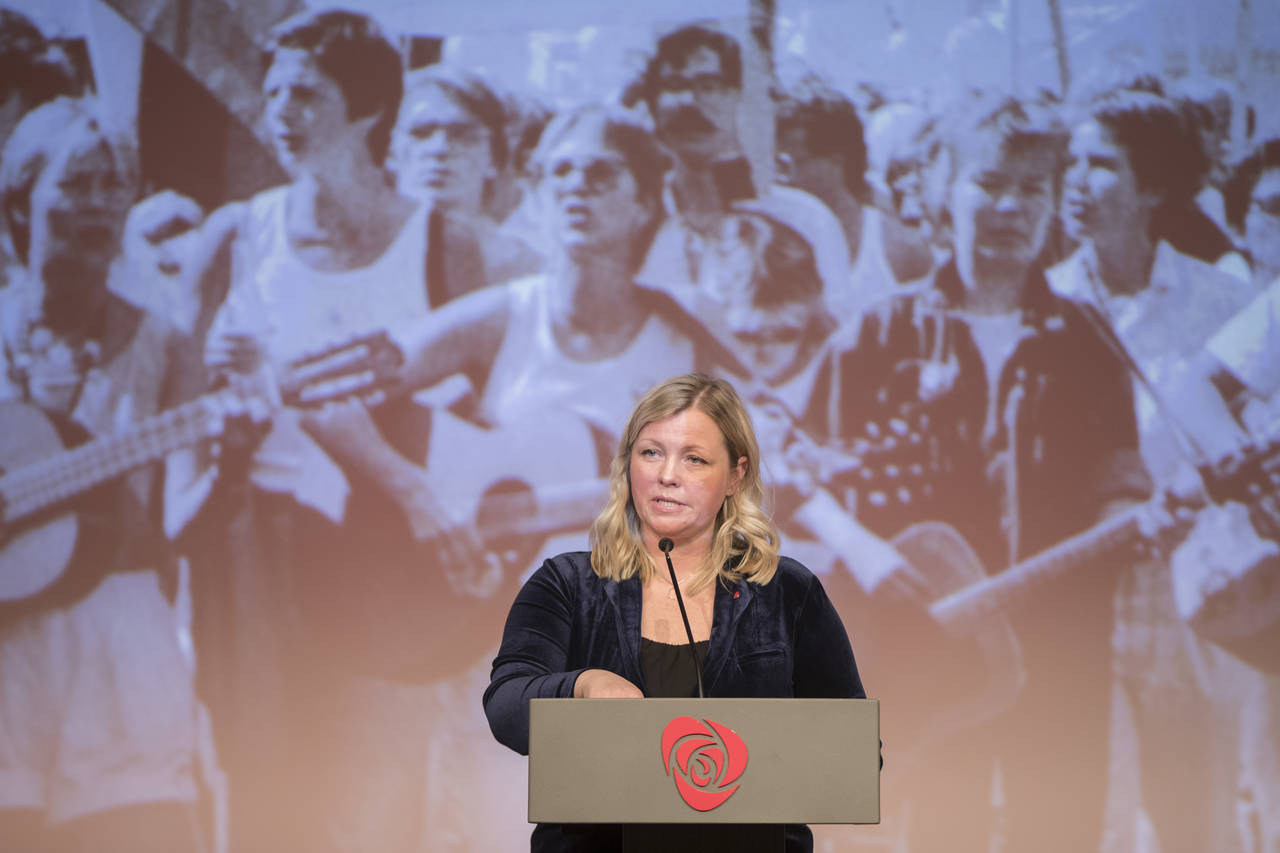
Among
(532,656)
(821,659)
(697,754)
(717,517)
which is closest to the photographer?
(697,754)

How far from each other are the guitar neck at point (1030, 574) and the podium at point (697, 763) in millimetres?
2569

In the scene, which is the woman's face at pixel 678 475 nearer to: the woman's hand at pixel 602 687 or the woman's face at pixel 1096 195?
the woman's hand at pixel 602 687

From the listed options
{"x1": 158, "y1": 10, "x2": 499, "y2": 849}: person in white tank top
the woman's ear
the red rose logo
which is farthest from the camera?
{"x1": 158, "y1": 10, "x2": 499, "y2": 849}: person in white tank top

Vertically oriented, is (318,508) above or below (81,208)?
below

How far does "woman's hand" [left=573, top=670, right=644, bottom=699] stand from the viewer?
1.46m

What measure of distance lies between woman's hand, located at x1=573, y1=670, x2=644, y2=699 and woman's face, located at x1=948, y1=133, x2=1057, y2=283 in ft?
8.97

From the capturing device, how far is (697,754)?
4.23 feet

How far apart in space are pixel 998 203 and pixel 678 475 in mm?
2457

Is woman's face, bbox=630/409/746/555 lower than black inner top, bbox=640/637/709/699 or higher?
higher

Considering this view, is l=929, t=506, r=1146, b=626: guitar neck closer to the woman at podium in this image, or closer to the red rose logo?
the woman at podium

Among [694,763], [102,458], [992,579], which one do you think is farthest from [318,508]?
[694,763]

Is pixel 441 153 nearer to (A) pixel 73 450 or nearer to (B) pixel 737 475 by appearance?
(A) pixel 73 450

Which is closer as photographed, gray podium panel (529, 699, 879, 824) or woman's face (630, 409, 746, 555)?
gray podium panel (529, 699, 879, 824)

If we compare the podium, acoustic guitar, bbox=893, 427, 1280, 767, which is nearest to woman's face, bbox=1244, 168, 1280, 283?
acoustic guitar, bbox=893, 427, 1280, 767
